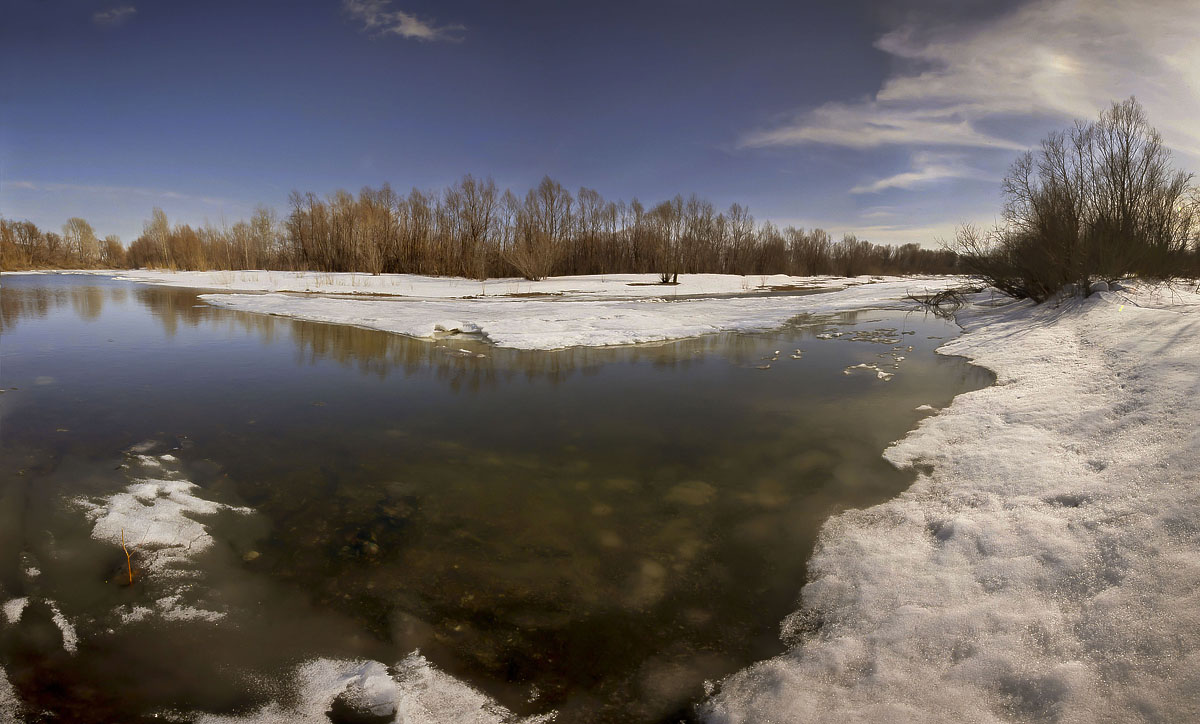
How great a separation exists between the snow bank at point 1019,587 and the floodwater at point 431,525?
279mm

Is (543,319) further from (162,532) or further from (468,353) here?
(162,532)

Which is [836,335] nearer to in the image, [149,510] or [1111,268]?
[1111,268]

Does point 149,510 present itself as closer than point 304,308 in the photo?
Yes

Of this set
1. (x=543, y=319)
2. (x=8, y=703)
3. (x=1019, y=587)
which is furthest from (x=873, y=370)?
(x=8, y=703)

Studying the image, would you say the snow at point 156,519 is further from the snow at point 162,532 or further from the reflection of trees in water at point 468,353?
the reflection of trees in water at point 468,353

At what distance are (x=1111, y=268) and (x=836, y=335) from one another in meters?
6.90

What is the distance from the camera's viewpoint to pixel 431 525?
3551mm

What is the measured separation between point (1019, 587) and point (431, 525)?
3392 mm

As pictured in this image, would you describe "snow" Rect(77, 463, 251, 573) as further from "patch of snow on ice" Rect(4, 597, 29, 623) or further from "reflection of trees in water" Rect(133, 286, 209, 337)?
"reflection of trees in water" Rect(133, 286, 209, 337)

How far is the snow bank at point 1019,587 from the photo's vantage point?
1977 millimetres

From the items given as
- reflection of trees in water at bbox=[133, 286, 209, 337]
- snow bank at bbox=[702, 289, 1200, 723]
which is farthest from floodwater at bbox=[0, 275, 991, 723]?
reflection of trees in water at bbox=[133, 286, 209, 337]

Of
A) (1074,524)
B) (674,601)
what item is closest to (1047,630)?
(1074,524)

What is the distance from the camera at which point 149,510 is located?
3553 mm

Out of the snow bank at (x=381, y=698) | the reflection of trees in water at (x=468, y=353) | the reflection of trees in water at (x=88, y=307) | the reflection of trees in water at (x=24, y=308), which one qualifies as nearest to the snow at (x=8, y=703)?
the snow bank at (x=381, y=698)
